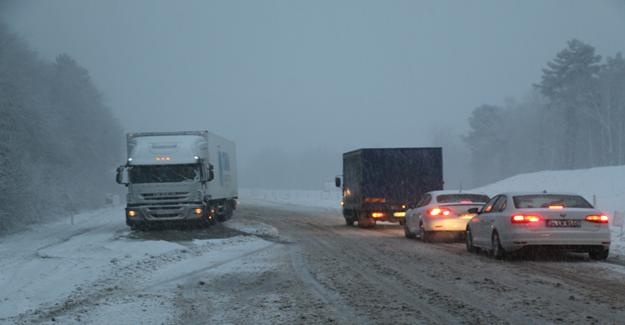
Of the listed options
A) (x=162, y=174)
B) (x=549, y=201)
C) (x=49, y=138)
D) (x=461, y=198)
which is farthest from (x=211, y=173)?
(x=49, y=138)

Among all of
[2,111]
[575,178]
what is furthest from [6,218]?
[575,178]

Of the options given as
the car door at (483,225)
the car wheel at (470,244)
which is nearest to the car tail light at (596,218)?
the car door at (483,225)

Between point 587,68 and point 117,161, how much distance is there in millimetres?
52651

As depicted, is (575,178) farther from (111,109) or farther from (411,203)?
(111,109)

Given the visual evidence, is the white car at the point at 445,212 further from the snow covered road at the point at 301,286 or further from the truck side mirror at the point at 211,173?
the truck side mirror at the point at 211,173

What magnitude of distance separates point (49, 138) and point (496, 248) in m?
41.6

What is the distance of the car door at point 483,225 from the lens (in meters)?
15.6

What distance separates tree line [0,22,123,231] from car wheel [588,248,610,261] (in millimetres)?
23139

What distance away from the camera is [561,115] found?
89.4m

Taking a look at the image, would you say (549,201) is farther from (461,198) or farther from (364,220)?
(364,220)

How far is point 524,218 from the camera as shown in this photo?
14.1 meters

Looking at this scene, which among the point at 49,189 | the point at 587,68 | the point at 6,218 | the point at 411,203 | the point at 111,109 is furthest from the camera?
the point at 111,109

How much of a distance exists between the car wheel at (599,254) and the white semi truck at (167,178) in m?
14.7

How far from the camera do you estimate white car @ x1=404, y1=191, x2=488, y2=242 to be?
64.1 feet
